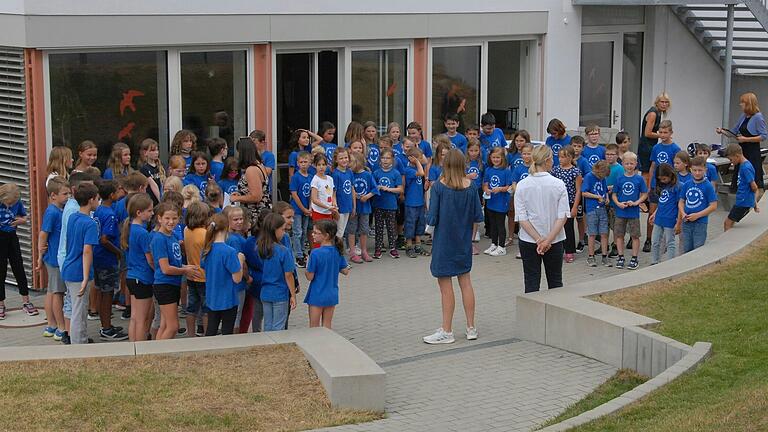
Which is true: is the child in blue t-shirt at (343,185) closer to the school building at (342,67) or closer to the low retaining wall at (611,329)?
the school building at (342,67)

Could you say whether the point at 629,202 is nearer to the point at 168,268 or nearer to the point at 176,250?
the point at 176,250

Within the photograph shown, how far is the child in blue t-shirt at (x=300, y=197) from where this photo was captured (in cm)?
1464

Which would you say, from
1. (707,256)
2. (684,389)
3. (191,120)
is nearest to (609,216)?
(707,256)

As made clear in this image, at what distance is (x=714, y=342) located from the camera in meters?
9.95

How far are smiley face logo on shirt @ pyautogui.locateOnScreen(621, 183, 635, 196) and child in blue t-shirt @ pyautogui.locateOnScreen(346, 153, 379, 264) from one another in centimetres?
305

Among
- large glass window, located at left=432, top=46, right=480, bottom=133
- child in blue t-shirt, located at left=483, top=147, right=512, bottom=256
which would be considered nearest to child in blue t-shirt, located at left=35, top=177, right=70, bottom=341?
child in blue t-shirt, located at left=483, top=147, right=512, bottom=256

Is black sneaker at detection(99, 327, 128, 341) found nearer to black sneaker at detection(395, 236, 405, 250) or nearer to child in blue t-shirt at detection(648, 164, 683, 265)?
black sneaker at detection(395, 236, 405, 250)

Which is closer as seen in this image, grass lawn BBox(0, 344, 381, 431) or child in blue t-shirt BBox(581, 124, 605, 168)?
grass lawn BBox(0, 344, 381, 431)

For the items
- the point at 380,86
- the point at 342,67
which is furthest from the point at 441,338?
the point at 380,86

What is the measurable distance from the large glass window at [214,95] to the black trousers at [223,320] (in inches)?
198

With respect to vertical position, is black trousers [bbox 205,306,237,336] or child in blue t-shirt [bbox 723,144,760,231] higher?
child in blue t-shirt [bbox 723,144,760,231]

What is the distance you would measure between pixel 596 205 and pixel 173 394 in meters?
7.45

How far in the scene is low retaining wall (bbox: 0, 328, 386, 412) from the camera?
899 cm

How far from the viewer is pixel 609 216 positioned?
1516 cm
